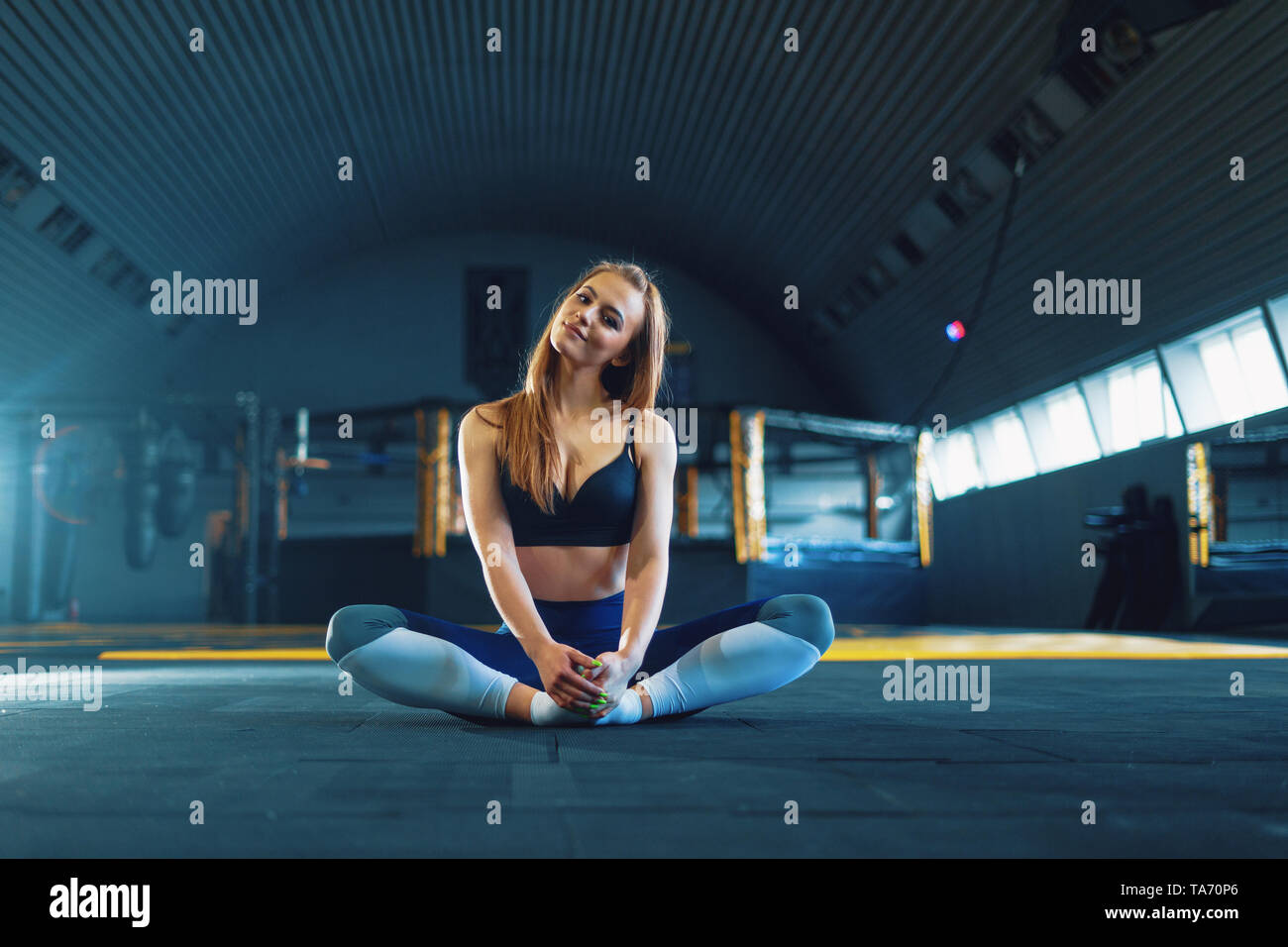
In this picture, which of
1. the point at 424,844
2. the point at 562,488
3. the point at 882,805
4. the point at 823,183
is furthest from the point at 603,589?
the point at 823,183

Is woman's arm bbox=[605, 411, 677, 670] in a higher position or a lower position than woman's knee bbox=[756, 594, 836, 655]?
higher

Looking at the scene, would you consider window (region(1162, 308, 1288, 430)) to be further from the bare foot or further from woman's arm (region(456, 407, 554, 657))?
woman's arm (region(456, 407, 554, 657))

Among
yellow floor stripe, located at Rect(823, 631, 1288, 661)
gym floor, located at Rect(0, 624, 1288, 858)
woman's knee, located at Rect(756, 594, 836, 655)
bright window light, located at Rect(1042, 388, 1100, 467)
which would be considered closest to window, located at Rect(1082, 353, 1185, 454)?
bright window light, located at Rect(1042, 388, 1100, 467)

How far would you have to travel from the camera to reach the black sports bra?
2111 millimetres

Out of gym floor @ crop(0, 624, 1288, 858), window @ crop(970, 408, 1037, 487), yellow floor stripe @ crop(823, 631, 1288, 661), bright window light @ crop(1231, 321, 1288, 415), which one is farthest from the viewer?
window @ crop(970, 408, 1037, 487)

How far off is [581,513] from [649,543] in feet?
0.50

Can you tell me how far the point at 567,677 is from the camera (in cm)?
183

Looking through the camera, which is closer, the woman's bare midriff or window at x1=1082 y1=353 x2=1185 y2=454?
the woman's bare midriff

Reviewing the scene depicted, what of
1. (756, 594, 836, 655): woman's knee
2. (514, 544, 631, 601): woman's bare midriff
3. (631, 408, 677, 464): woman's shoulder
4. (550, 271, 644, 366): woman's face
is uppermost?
(550, 271, 644, 366): woman's face

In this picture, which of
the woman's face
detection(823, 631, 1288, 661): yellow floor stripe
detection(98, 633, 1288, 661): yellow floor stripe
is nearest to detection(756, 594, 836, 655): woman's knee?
the woman's face

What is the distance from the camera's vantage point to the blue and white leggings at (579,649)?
2010 mm

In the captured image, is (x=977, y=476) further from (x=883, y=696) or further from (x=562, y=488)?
(x=562, y=488)

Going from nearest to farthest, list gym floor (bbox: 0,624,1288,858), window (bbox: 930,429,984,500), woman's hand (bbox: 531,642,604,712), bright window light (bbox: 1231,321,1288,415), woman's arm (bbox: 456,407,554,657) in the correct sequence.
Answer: gym floor (bbox: 0,624,1288,858)
woman's hand (bbox: 531,642,604,712)
woman's arm (bbox: 456,407,554,657)
bright window light (bbox: 1231,321,1288,415)
window (bbox: 930,429,984,500)
